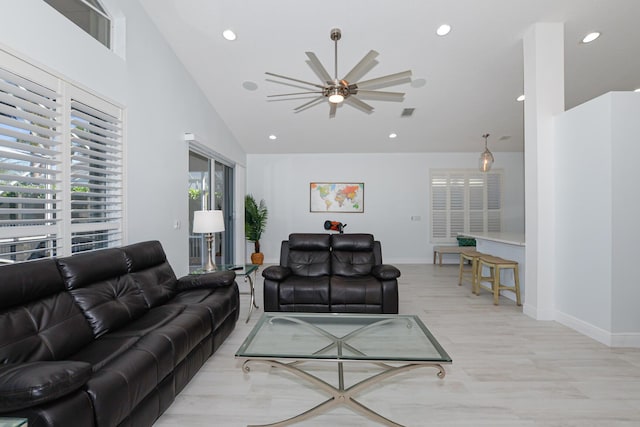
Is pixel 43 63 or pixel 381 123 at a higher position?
pixel 381 123

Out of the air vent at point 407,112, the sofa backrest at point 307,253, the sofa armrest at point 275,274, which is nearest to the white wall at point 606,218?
the air vent at point 407,112

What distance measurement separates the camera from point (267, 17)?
3.49m

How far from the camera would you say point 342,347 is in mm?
1905

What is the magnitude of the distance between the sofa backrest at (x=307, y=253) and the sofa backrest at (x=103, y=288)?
189cm

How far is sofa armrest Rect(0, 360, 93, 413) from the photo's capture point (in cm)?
113

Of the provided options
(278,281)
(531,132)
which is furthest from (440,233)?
(278,281)

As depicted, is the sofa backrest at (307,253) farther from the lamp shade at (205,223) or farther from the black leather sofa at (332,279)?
the lamp shade at (205,223)

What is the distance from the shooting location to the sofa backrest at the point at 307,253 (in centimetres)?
401

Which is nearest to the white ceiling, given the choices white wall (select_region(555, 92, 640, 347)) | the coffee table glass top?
white wall (select_region(555, 92, 640, 347))

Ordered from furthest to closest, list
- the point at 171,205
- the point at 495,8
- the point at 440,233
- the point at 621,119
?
the point at 440,233, the point at 171,205, the point at 495,8, the point at 621,119

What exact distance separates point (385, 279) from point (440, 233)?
4351 mm

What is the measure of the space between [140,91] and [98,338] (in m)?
2.62

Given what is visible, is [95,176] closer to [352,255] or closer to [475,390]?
[352,255]

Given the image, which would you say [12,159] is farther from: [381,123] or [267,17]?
[381,123]
